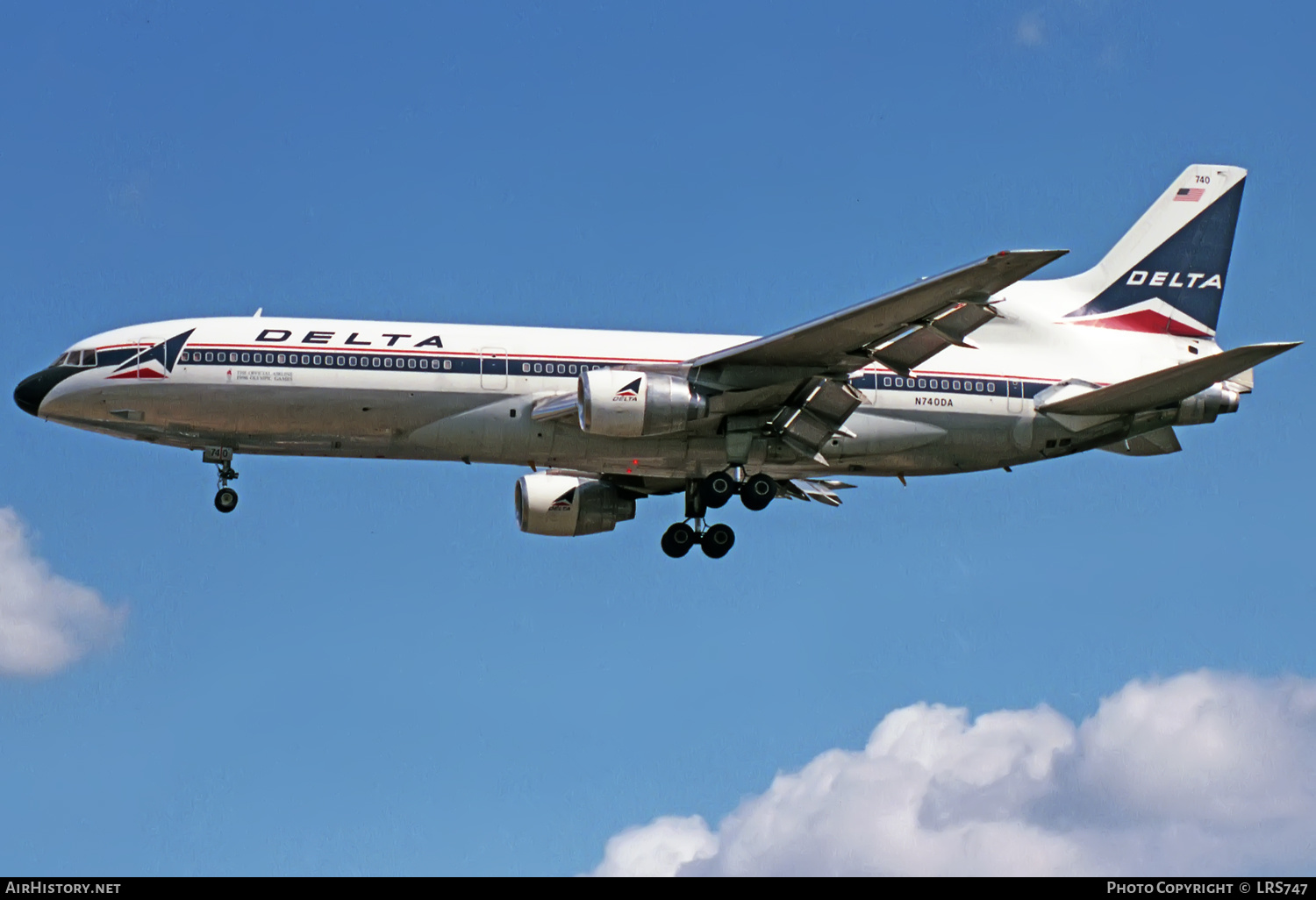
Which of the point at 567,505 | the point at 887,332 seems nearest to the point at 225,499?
the point at 567,505

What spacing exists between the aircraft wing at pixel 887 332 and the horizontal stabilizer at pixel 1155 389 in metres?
5.06

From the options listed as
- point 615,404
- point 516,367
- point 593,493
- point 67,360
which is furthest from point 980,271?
point 67,360

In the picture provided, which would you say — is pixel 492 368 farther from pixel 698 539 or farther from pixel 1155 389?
pixel 1155 389

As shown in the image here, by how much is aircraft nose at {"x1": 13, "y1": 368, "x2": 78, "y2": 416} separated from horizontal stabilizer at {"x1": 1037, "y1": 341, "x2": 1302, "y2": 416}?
77.4ft

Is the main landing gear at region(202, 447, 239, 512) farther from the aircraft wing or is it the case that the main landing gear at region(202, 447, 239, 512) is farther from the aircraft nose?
the aircraft wing

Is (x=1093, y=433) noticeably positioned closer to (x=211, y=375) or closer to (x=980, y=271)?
(x=980, y=271)

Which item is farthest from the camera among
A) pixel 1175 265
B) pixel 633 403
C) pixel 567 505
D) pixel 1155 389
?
pixel 567 505

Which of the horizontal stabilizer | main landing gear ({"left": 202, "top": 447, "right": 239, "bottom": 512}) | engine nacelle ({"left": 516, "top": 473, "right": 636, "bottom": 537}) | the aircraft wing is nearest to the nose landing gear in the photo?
main landing gear ({"left": 202, "top": 447, "right": 239, "bottom": 512})

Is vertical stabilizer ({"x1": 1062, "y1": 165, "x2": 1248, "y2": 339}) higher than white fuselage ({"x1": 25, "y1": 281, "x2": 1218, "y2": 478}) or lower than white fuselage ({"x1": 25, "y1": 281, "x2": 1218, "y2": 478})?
higher

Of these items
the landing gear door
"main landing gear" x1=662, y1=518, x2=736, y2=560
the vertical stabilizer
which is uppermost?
the vertical stabilizer

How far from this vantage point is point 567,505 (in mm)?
45312

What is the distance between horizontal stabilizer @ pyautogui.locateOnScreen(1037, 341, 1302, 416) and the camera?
38.1 meters

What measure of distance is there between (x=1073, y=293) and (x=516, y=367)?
49.1 feet

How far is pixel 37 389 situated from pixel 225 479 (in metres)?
4.84
